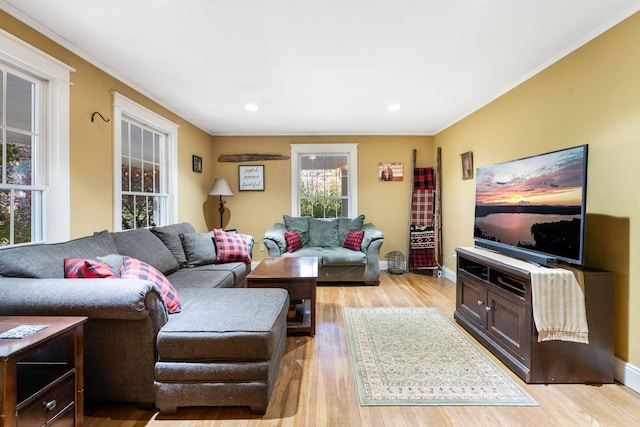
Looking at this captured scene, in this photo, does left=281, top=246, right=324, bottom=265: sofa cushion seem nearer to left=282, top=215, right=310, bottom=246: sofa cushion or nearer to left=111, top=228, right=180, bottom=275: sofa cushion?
left=282, top=215, right=310, bottom=246: sofa cushion

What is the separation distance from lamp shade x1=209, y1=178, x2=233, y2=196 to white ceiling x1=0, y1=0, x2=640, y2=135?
1504 millimetres

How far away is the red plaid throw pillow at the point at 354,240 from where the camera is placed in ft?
14.3

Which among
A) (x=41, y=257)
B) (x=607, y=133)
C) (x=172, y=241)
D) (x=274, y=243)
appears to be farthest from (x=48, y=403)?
(x=607, y=133)

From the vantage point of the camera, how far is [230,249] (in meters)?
3.45

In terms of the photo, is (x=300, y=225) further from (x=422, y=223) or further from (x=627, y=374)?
(x=627, y=374)

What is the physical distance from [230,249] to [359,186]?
8.41 feet

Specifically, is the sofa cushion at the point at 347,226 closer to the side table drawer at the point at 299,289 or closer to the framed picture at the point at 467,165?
the framed picture at the point at 467,165

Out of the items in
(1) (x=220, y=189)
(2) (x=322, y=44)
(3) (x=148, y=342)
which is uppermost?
(2) (x=322, y=44)

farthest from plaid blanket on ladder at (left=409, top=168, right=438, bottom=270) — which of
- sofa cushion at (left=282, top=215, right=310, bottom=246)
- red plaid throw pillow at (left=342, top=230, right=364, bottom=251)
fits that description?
sofa cushion at (left=282, top=215, right=310, bottom=246)

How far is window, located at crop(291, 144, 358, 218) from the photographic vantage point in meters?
5.18

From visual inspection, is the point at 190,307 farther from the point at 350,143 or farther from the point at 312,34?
the point at 350,143

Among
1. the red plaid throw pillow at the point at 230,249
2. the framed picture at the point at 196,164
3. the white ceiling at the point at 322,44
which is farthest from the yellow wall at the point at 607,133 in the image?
the framed picture at the point at 196,164

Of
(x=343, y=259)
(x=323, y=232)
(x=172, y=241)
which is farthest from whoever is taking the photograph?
(x=323, y=232)

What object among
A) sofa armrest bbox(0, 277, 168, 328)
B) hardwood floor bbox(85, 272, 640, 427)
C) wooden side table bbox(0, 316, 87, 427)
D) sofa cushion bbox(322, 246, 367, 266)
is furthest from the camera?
sofa cushion bbox(322, 246, 367, 266)
